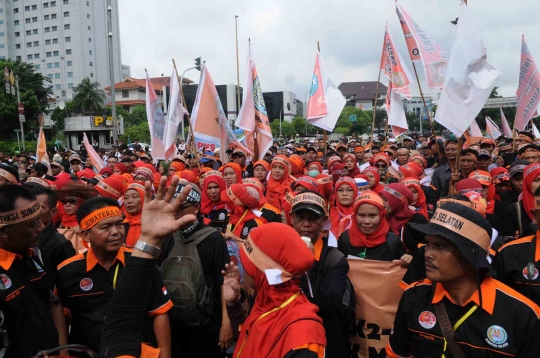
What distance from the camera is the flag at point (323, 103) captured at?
1007 centimetres

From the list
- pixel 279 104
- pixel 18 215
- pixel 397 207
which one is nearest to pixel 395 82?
pixel 397 207

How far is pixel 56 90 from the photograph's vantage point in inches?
3578

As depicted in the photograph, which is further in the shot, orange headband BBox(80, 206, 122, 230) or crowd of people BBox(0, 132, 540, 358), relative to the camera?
orange headband BBox(80, 206, 122, 230)

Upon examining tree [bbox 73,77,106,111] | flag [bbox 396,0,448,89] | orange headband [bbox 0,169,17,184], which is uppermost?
tree [bbox 73,77,106,111]

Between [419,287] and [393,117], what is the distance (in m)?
8.99

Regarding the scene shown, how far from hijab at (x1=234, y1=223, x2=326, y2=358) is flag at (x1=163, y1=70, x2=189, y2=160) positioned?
7880mm

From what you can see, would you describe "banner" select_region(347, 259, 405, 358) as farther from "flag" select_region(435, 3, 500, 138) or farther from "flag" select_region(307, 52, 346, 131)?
"flag" select_region(307, 52, 346, 131)

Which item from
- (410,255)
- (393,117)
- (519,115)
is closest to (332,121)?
(393,117)

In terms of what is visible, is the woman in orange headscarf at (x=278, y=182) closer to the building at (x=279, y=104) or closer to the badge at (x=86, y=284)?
the badge at (x=86, y=284)

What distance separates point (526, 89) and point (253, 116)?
17.8ft

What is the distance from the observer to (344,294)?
11.0 feet

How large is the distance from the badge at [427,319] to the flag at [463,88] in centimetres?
397

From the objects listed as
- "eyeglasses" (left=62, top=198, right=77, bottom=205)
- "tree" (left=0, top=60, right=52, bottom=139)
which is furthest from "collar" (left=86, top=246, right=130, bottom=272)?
"tree" (left=0, top=60, right=52, bottom=139)

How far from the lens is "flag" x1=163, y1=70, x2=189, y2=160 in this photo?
10.0 metres
